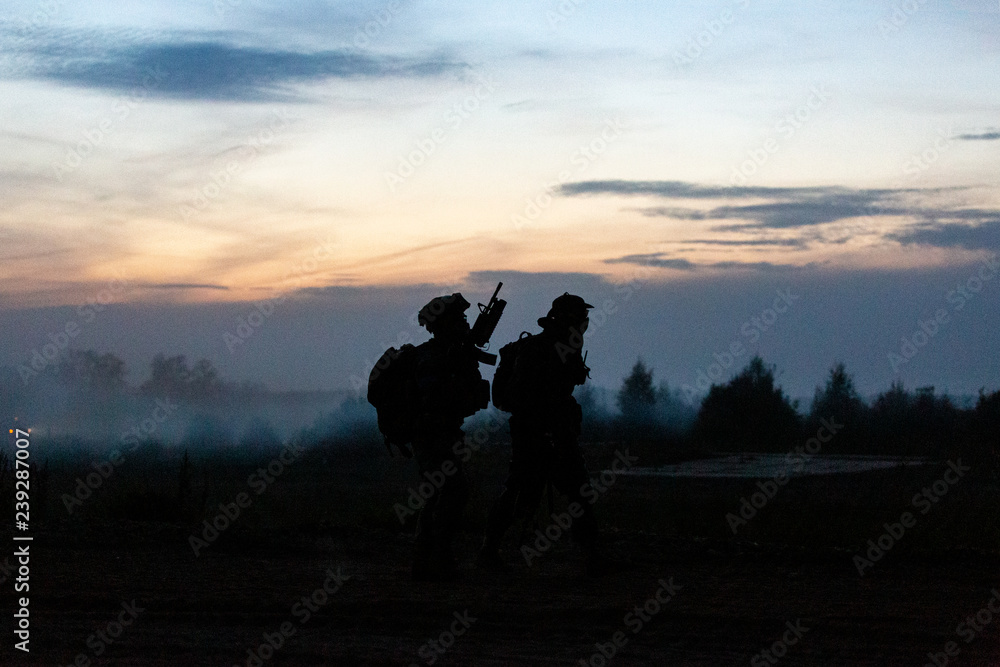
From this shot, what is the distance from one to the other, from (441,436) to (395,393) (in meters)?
0.56

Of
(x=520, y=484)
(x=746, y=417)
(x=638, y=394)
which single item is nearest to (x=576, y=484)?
(x=520, y=484)

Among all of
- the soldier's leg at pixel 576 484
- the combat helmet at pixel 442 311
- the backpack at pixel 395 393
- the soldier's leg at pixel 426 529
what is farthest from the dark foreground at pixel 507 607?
the combat helmet at pixel 442 311

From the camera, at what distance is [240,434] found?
64.6 m

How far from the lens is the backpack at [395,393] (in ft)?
31.0

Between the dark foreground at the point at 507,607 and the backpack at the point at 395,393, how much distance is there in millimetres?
1239

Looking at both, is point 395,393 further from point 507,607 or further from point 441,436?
point 507,607

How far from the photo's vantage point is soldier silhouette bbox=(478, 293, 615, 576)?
31.5 ft

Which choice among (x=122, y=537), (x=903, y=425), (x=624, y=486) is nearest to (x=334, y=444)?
(x=903, y=425)

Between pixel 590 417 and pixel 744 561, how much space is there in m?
68.1

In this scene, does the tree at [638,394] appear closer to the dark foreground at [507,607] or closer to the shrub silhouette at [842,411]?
the shrub silhouette at [842,411]

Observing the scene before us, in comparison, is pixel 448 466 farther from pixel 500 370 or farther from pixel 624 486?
pixel 624 486

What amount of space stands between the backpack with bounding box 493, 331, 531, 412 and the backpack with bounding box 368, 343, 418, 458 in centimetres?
76

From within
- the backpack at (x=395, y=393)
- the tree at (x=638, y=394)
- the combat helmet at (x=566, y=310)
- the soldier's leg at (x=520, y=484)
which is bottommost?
the tree at (x=638, y=394)

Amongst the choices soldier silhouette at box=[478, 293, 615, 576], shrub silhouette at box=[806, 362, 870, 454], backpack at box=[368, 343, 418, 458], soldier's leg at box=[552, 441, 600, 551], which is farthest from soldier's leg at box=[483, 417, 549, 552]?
shrub silhouette at box=[806, 362, 870, 454]
